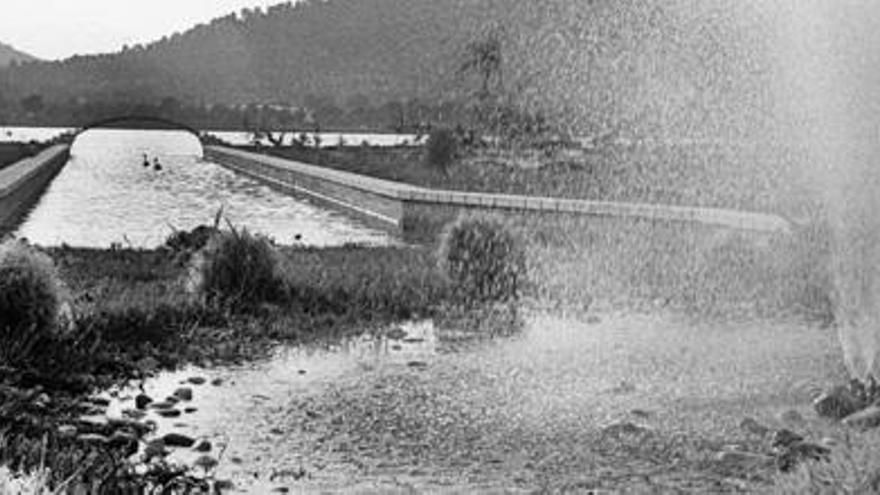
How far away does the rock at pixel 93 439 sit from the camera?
7.66 meters

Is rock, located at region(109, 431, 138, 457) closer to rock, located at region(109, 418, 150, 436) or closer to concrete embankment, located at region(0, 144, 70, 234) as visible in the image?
rock, located at region(109, 418, 150, 436)

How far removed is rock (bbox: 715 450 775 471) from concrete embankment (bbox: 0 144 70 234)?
17.3 m

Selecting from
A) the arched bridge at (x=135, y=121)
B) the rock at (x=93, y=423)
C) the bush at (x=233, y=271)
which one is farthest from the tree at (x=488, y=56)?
the rock at (x=93, y=423)

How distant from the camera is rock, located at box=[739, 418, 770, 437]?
8.21 m

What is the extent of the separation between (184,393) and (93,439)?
4.75 ft

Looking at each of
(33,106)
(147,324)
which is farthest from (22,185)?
(33,106)

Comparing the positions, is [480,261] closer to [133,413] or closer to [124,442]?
[133,413]

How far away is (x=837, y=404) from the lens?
8.71 meters

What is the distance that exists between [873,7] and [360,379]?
43.5ft

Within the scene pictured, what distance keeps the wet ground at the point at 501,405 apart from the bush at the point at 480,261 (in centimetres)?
193

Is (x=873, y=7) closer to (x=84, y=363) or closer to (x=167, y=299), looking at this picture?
(x=167, y=299)

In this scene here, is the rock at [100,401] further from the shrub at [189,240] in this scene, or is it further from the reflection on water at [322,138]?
the reflection on water at [322,138]

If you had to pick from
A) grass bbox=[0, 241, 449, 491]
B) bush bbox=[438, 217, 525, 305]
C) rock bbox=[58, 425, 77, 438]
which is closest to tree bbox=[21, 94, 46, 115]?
grass bbox=[0, 241, 449, 491]

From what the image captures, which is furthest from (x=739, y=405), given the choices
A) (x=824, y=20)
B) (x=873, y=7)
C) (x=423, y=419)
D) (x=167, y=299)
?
(x=873, y=7)
